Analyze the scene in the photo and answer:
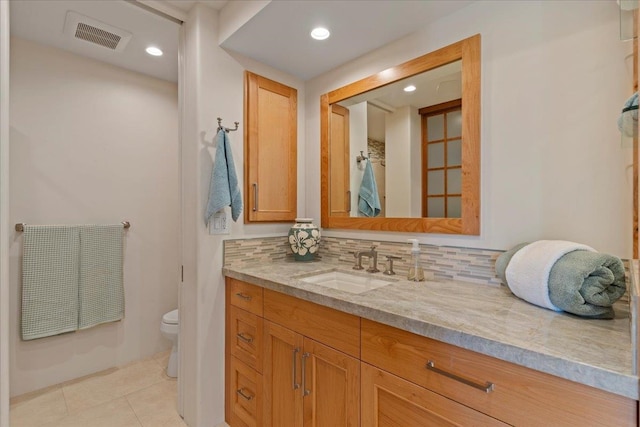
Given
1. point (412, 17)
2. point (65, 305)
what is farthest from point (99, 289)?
point (412, 17)

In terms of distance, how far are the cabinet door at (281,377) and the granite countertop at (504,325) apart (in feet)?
0.74

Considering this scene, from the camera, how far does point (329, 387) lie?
3.77 ft

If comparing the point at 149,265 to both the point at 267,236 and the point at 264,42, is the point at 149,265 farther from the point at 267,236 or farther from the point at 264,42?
the point at 264,42

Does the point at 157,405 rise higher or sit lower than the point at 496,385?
lower

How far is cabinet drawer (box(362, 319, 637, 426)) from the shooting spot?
0.62 meters

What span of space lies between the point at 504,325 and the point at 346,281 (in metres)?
0.93

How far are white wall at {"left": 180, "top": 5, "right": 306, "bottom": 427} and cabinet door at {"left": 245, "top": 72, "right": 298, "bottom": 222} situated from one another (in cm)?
11

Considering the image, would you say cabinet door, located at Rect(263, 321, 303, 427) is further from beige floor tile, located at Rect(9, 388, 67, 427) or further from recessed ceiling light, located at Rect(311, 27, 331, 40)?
recessed ceiling light, located at Rect(311, 27, 331, 40)

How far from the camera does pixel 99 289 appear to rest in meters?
2.21

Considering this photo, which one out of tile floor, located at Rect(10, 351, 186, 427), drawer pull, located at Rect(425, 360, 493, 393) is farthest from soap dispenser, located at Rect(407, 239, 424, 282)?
tile floor, located at Rect(10, 351, 186, 427)

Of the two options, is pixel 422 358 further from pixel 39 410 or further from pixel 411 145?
pixel 39 410

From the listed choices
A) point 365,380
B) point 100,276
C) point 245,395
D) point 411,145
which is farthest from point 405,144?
point 100,276

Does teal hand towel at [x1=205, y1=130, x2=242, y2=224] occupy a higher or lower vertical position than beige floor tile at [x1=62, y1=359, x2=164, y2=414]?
higher

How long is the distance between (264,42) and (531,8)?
4.32 feet
